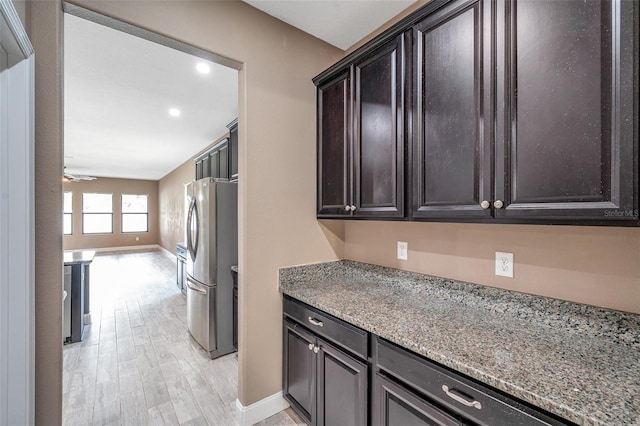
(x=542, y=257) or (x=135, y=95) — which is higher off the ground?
(x=135, y=95)

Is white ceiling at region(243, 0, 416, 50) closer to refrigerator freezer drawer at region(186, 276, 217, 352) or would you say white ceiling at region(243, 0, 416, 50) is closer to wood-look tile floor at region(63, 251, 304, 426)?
refrigerator freezer drawer at region(186, 276, 217, 352)

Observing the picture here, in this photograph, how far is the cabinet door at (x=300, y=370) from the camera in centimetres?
172

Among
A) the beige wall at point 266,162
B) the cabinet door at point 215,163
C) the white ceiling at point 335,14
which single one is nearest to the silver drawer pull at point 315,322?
the beige wall at point 266,162

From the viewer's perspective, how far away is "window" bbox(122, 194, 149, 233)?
10.4 meters

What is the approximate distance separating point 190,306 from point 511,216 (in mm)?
3331

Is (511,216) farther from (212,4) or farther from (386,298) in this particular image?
(212,4)

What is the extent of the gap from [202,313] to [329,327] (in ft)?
6.41

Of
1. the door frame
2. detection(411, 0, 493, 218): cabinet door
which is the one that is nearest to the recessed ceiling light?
the door frame

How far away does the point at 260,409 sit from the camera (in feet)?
6.37

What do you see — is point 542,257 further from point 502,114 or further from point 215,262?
point 215,262

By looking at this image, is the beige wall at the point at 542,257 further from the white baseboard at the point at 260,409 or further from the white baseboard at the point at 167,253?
the white baseboard at the point at 167,253

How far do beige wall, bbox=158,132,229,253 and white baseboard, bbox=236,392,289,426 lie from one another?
18.3ft

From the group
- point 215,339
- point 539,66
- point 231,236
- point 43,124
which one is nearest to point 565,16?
point 539,66

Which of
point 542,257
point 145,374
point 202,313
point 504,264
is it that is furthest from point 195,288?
point 542,257
